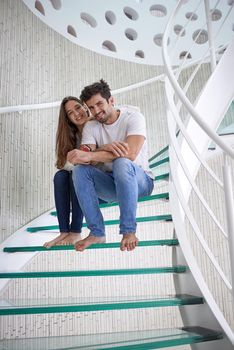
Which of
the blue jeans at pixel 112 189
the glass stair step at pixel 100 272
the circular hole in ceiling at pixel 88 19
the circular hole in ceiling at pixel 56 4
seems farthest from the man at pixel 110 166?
the circular hole in ceiling at pixel 88 19

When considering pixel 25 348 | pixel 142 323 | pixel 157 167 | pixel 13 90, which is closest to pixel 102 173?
pixel 157 167

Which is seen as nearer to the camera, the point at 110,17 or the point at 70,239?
the point at 70,239

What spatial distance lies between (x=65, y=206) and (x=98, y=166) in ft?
0.94

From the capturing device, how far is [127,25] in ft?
12.6

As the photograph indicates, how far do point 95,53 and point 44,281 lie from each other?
2165 millimetres

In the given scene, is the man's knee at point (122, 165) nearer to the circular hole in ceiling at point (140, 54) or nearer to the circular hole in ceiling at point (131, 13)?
the circular hole in ceiling at point (140, 54)

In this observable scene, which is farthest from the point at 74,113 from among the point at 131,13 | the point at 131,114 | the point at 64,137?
the point at 131,13

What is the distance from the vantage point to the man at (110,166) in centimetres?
174

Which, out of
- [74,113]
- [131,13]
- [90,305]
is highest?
[131,13]

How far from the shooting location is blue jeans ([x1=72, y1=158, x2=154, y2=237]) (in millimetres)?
1729

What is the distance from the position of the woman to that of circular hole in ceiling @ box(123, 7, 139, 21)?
196 centimetres

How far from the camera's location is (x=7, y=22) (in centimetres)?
272

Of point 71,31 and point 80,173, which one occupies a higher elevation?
point 71,31

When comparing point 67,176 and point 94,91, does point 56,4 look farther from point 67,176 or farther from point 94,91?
point 67,176
